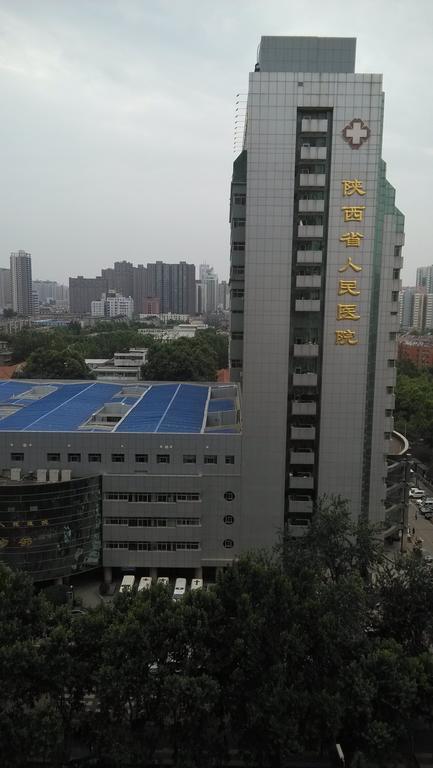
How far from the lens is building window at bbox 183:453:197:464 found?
21125mm

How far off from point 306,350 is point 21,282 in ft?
466

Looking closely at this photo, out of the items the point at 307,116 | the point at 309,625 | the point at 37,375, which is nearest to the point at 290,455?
the point at 309,625

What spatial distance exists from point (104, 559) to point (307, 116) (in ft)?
59.0

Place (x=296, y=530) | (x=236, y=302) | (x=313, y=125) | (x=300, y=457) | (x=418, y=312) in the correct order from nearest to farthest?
(x=313, y=125), (x=300, y=457), (x=296, y=530), (x=236, y=302), (x=418, y=312)

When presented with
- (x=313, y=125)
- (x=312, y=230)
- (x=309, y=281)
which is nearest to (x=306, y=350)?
(x=309, y=281)

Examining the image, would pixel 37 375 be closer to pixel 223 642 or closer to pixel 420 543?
pixel 420 543

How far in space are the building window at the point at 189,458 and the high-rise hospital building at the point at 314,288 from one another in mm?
1921

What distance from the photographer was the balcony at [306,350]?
2048cm

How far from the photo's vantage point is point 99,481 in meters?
21.0

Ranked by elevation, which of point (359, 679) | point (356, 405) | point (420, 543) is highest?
point (356, 405)

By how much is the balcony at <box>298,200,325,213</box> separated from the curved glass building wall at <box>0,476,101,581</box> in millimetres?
12578

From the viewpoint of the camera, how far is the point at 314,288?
2022 centimetres

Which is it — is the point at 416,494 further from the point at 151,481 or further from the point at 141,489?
the point at 141,489

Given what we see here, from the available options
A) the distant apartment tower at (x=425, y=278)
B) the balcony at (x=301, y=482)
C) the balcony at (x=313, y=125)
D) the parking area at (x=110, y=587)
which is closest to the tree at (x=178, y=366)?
the parking area at (x=110, y=587)
